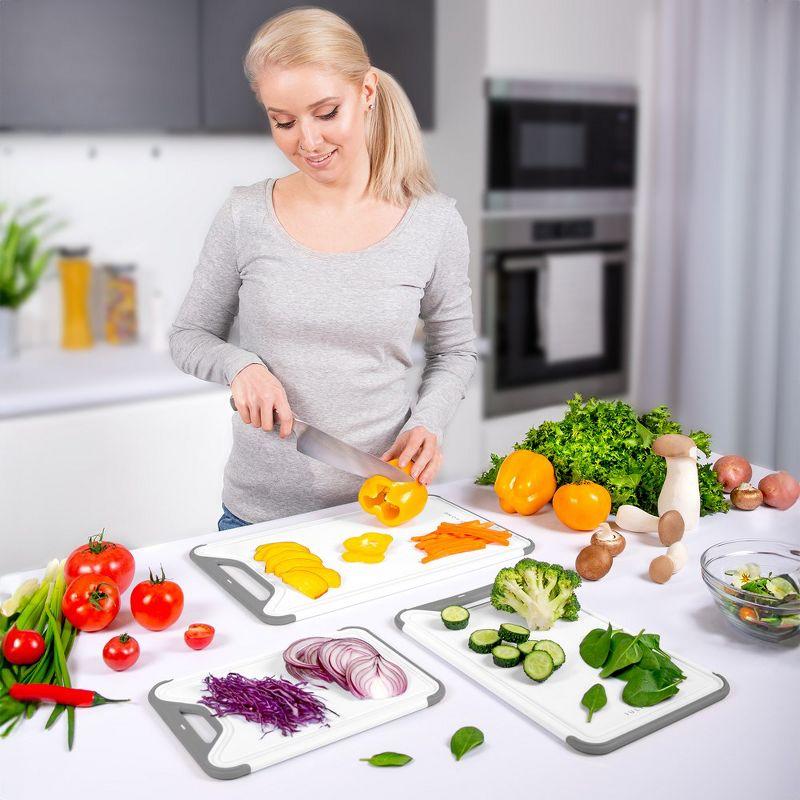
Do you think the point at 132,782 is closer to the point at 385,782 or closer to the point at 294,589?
the point at 385,782

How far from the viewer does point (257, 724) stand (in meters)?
0.92

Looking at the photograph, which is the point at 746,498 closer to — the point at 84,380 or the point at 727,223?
the point at 84,380

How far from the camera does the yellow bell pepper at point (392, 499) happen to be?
1392 millimetres

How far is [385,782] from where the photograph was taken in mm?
851

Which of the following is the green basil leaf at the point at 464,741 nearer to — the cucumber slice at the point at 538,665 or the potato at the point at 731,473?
the cucumber slice at the point at 538,665

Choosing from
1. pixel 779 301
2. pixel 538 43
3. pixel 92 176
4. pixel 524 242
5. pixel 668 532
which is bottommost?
pixel 668 532

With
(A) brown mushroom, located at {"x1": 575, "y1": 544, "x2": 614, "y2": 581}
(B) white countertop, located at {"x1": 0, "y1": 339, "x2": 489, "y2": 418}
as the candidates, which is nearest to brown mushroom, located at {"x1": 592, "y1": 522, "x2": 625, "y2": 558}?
(A) brown mushroom, located at {"x1": 575, "y1": 544, "x2": 614, "y2": 581}

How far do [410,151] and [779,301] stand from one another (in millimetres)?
2016

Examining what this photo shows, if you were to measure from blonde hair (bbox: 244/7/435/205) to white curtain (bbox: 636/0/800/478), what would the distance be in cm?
193

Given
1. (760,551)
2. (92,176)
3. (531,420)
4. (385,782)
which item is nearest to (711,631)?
Result: (760,551)

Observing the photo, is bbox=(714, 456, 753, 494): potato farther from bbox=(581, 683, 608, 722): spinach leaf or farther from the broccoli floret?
bbox=(581, 683, 608, 722): spinach leaf

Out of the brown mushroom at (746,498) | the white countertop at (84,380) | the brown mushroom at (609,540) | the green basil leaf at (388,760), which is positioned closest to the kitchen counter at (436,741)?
the green basil leaf at (388,760)

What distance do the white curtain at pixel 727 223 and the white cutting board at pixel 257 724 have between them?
2.55 meters

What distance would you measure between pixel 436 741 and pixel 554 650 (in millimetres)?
185
